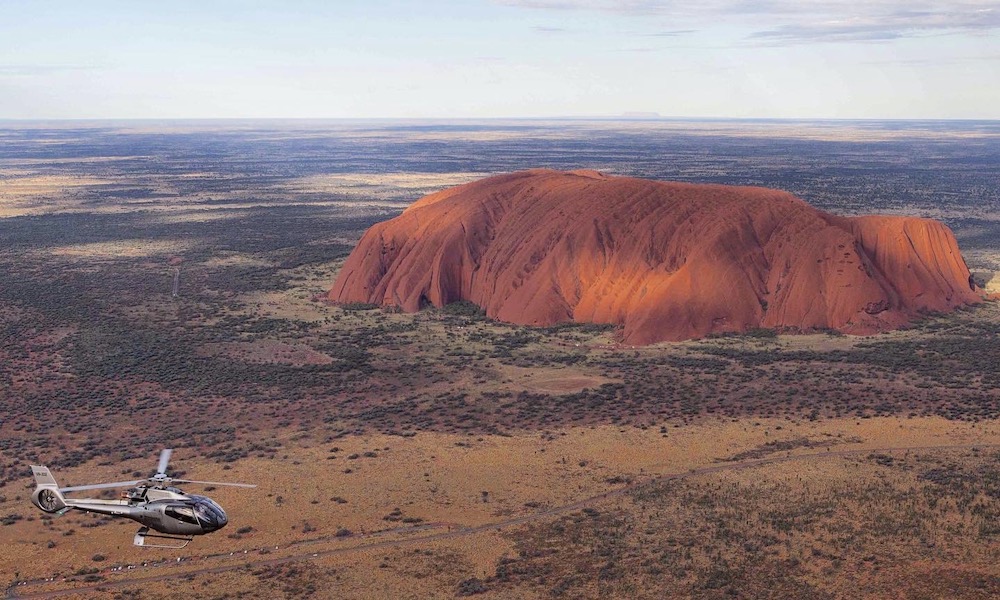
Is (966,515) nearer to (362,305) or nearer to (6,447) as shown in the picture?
(6,447)

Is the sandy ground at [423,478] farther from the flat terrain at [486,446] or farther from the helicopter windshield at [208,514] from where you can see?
the helicopter windshield at [208,514]

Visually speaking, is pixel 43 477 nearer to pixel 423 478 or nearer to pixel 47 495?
pixel 47 495

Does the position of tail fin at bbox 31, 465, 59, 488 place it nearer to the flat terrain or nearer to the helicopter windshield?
the flat terrain

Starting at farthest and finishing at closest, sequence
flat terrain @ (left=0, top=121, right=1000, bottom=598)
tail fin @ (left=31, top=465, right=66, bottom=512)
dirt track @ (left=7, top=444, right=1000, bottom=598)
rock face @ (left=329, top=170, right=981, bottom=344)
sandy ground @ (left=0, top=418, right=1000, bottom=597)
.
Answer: rock face @ (left=329, top=170, right=981, bottom=344)
sandy ground @ (left=0, top=418, right=1000, bottom=597)
flat terrain @ (left=0, top=121, right=1000, bottom=598)
dirt track @ (left=7, top=444, right=1000, bottom=598)
tail fin @ (left=31, top=465, right=66, bottom=512)

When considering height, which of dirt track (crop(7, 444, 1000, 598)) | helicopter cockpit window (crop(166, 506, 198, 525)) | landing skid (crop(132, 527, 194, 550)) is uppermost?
helicopter cockpit window (crop(166, 506, 198, 525))

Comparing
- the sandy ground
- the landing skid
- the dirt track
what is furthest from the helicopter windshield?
the sandy ground

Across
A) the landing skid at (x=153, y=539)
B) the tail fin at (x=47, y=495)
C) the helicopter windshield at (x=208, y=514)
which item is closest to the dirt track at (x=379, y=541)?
the landing skid at (x=153, y=539)

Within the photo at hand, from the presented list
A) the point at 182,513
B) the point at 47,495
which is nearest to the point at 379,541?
the point at 182,513
